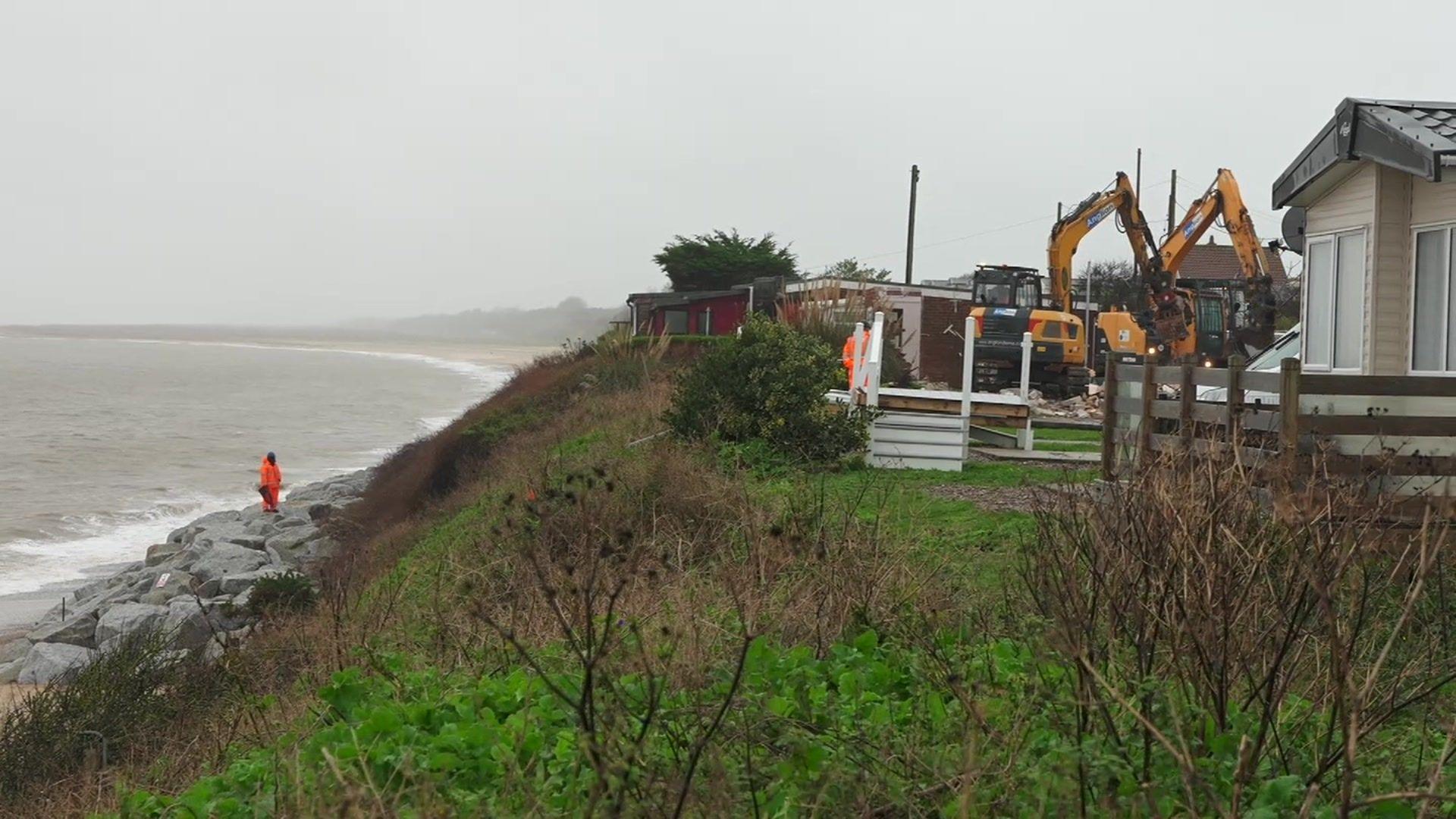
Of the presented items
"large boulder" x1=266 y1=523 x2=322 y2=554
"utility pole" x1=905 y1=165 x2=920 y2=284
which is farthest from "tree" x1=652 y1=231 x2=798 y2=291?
"large boulder" x1=266 y1=523 x2=322 y2=554

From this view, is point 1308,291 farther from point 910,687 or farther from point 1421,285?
point 910,687

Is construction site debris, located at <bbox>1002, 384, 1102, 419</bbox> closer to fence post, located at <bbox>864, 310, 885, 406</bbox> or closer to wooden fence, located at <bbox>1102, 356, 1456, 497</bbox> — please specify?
fence post, located at <bbox>864, 310, 885, 406</bbox>

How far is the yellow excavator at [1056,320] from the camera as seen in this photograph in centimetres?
3528

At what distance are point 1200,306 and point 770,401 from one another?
2343cm

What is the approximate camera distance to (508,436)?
88.7ft

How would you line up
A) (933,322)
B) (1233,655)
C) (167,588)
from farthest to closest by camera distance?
1. (933,322)
2. (167,588)
3. (1233,655)

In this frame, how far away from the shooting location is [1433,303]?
12.0 meters

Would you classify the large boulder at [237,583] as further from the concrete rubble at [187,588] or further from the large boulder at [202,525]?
the large boulder at [202,525]

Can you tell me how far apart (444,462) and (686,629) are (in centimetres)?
2161

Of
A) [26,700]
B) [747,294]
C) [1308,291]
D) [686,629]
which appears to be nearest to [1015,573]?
[686,629]

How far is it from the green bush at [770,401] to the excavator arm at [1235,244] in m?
17.0

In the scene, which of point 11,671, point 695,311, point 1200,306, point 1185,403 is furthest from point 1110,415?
point 695,311

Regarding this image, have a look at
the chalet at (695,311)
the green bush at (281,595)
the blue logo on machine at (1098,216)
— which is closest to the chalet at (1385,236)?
the green bush at (281,595)

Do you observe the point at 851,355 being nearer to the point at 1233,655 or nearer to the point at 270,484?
the point at 1233,655
